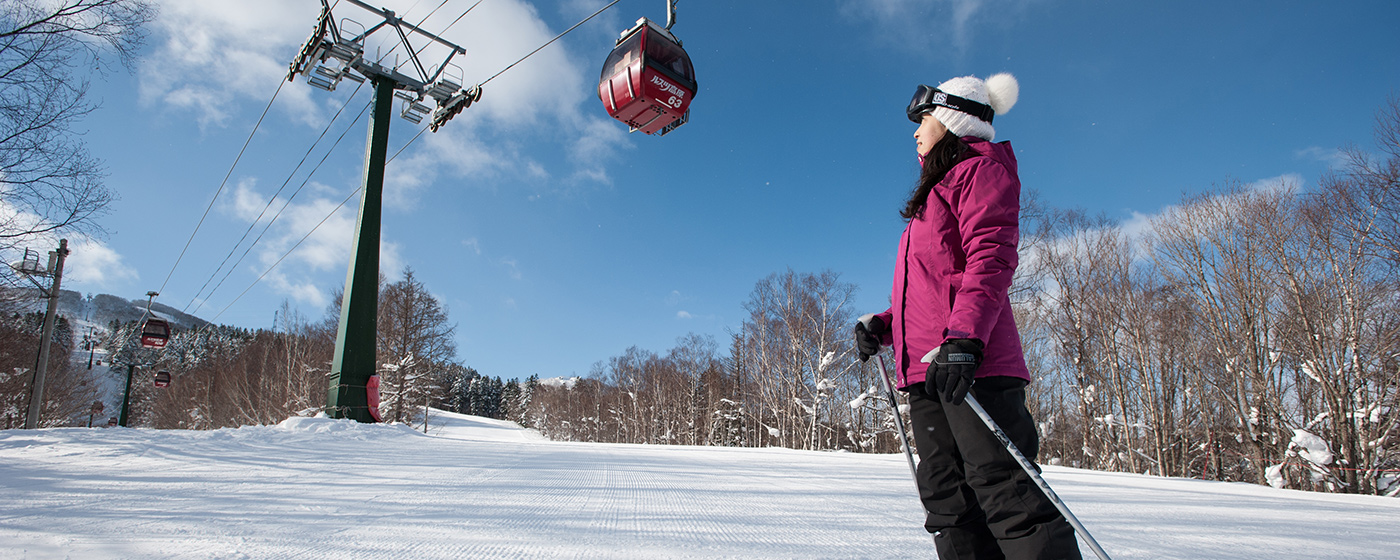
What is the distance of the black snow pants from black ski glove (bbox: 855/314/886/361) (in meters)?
0.31

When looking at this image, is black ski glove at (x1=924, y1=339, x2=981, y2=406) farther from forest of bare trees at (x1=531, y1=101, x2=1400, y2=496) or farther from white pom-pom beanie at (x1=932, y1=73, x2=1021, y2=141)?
forest of bare trees at (x1=531, y1=101, x2=1400, y2=496)

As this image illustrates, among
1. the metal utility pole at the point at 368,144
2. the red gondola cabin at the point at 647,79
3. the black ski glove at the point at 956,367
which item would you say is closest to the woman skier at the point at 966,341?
the black ski glove at the point at 956,367

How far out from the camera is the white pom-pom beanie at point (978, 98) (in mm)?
1806

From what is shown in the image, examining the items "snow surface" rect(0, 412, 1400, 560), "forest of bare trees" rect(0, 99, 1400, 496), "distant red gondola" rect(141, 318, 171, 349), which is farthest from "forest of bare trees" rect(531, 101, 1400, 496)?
"distant red gondola" rect(141, 318, 171, 349)

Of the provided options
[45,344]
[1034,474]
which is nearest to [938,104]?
[1034,474]

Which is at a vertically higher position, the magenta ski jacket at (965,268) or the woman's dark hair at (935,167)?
the woman's dark hair at (935,167)

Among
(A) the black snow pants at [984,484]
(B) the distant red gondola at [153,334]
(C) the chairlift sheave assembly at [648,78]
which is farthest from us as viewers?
(B) the distant red gondola at [153,334]

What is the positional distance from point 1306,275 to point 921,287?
698 inches

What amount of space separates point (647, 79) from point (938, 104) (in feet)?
17.5

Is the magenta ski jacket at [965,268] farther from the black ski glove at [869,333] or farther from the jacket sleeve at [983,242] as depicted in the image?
the black ski glove at [869,333]

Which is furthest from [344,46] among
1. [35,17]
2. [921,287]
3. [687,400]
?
[687,400]

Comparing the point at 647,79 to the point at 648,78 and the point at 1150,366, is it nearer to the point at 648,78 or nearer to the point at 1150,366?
the point at 648,78

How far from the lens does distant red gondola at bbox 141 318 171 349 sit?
56.9 ft

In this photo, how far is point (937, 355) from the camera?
1.51m
